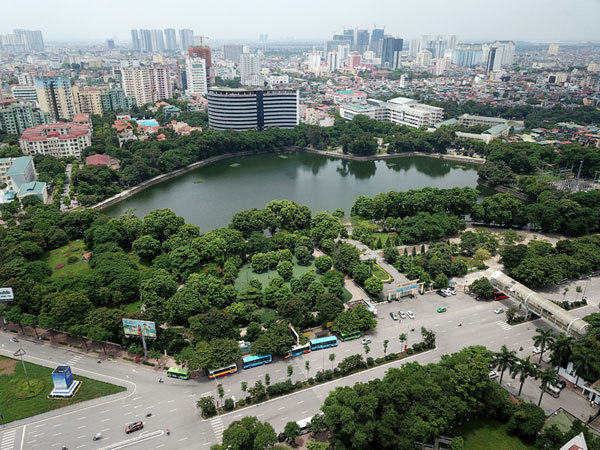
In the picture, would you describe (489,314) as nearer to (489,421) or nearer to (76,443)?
(489,421)

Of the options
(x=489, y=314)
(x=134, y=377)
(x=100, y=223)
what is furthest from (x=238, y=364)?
(x=100, y=223)

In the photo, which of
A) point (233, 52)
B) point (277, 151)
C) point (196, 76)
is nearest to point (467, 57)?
point (233, 52)

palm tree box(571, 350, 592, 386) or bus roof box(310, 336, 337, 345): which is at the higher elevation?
palm tree box(571, 350, 592, 386)

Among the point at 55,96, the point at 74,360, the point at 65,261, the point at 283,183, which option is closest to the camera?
the point at 74,360

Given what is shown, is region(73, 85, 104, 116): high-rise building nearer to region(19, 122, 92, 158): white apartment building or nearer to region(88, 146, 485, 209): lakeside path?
region(19, 122, 92, 158): white apartment building

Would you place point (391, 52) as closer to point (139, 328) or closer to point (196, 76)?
point (196, 76)

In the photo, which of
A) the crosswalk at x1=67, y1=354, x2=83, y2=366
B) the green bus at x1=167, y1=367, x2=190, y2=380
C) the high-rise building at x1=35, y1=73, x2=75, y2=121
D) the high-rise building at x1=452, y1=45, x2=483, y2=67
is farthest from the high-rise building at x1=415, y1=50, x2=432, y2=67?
the crosswalk at x1=67, y1=354, x2=83, y2=366

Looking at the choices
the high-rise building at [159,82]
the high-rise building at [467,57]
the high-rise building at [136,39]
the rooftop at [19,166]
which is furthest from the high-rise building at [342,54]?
the rooftop at [19,166]
